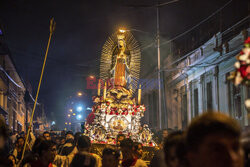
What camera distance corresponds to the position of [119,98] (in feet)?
52.3

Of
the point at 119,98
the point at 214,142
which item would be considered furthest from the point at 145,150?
the point at 214,142

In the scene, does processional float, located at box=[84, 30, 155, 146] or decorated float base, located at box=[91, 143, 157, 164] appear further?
processional float, located at box=[84, 30, 155, 146]

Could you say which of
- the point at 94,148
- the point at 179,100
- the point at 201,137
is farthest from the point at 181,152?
the point at 179,100

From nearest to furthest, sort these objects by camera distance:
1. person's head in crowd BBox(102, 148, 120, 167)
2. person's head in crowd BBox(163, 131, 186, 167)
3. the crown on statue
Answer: person's head in crowd BBox(163, 131, 186, 167) → person's head in crowd BBox(102, 148, 120, 167) → the crown on statue

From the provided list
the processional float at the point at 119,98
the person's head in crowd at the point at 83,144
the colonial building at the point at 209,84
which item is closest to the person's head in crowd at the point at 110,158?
the person's head in crowd at the point at 83,144

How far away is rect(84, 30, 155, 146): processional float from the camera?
48.9 feet

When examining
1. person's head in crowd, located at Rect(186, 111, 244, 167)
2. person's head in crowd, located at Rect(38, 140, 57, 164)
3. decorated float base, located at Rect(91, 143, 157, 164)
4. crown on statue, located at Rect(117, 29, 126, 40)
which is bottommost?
decorated float base, located at Rect(91, 143, 157, 164)

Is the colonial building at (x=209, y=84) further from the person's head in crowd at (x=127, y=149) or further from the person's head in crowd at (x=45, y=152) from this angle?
the person's head in crowd at (x=45, y=152)

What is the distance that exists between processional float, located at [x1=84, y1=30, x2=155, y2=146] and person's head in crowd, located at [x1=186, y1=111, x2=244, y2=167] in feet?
39.9

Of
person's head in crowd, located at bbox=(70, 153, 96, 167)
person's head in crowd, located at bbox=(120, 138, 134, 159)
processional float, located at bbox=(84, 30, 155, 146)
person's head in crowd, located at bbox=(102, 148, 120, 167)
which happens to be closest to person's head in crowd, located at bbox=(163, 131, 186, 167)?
person's head in crowd, located at bbox=(70, 153, 96, 167)

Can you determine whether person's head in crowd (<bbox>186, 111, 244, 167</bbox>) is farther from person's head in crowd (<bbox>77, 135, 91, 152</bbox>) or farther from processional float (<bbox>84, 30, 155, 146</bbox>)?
processional float (<bbox>84, 30, 155, 146</bbox>)

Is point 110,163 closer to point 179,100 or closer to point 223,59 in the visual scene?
point 223,59

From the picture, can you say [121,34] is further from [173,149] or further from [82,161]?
[173,149]

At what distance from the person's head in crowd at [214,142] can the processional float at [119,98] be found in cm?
1216
